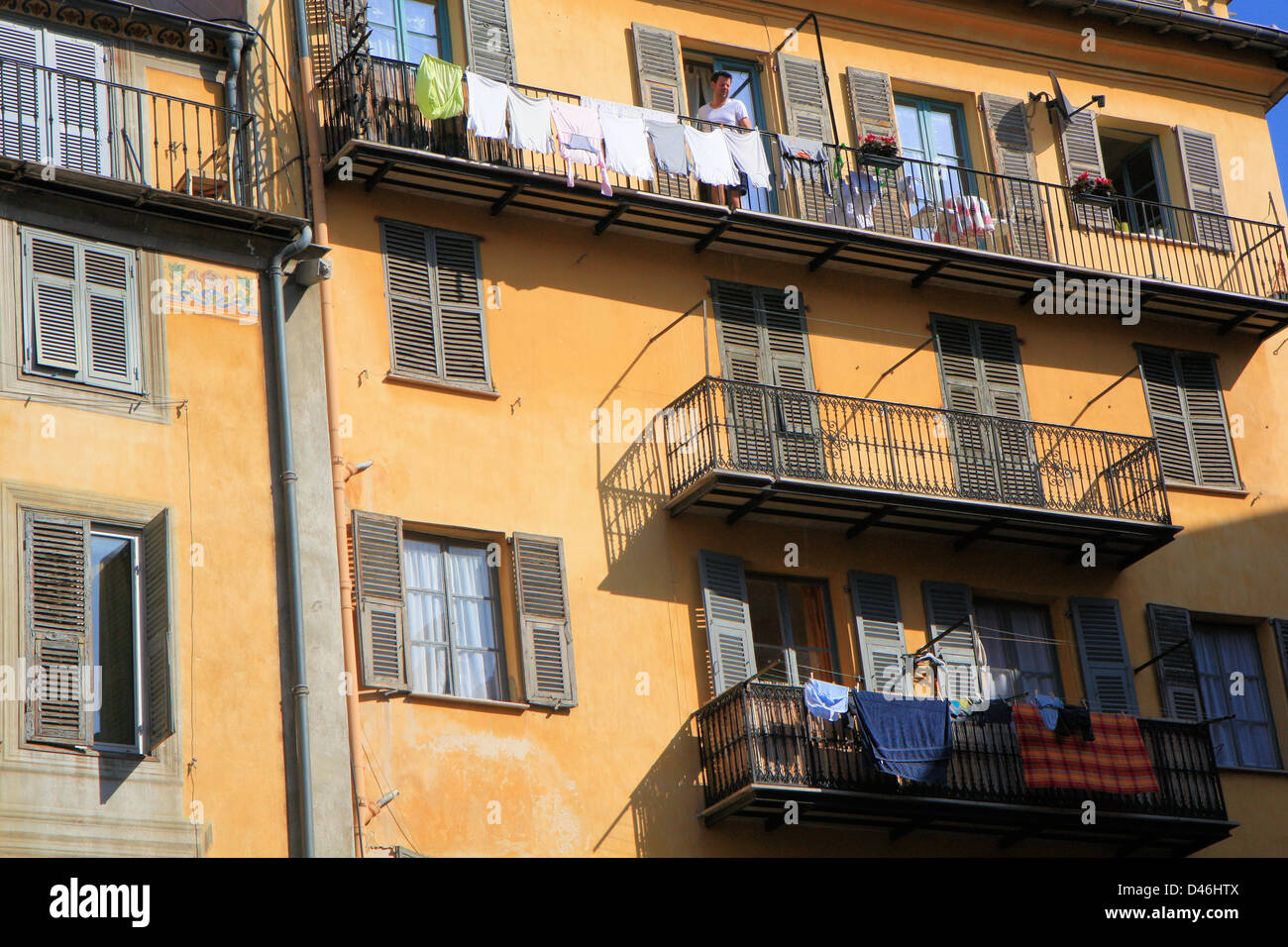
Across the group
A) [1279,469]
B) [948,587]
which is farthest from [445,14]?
[1279,469]

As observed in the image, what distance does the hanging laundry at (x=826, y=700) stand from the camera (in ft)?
71.2

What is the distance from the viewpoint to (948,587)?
24.3 meters

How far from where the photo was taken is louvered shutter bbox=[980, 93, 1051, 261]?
2667 centimetres

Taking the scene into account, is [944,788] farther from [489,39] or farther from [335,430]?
[489,39]

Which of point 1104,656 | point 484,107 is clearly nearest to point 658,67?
A: point 484,107

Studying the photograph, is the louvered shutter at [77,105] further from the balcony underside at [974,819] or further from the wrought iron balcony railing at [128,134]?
the balcony underside at [974,819]

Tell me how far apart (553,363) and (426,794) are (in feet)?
17.1

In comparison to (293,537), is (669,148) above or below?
above

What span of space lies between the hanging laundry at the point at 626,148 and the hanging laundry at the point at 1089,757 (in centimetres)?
701

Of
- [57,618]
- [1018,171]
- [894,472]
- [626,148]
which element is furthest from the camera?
[1018,171]

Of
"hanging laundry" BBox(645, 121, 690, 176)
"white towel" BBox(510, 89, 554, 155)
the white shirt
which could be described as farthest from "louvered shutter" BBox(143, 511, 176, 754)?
the white shirt

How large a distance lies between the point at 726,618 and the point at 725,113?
622 centimetres

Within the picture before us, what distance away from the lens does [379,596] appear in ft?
68.7

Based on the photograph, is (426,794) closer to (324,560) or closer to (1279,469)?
(324,560)
